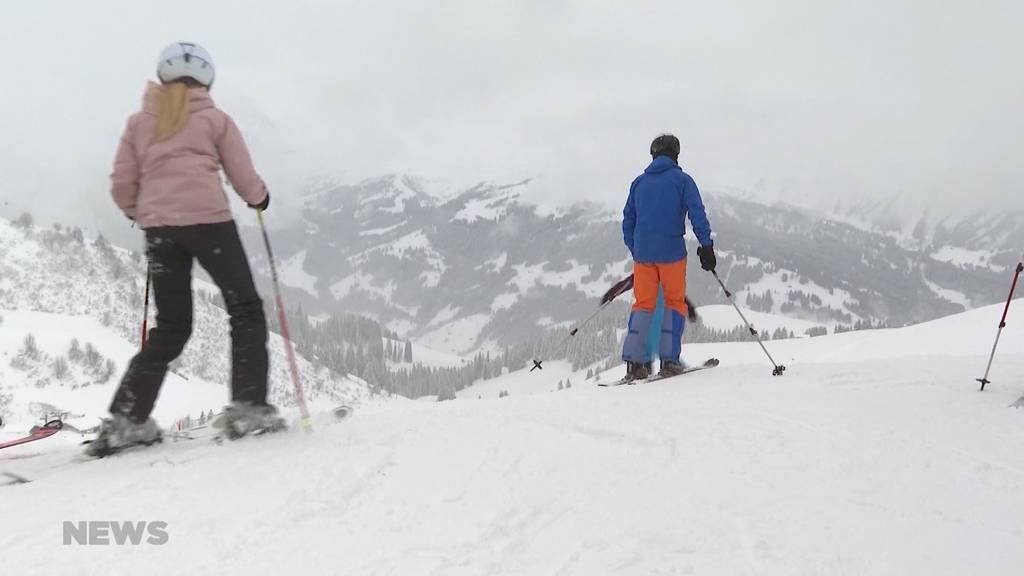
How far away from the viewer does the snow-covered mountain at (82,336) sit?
4138cm

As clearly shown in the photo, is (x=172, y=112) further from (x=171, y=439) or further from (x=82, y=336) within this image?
(x=82, y=336)

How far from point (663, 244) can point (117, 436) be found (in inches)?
246

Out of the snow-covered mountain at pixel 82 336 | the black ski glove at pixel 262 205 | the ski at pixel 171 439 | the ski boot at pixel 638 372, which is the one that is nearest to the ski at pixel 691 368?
the ski boot at pixel 638 372

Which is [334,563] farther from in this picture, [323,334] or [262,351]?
[323,334]

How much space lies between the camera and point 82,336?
5134 cm

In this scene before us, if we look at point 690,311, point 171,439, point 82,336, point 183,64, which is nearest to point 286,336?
point 171,439

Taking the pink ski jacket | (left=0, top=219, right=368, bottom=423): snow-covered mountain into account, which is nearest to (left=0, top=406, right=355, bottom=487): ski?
the pink ski jacket

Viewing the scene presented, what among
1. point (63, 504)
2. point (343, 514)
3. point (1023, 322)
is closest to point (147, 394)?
point (63, 504)

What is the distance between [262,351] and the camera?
4.31m

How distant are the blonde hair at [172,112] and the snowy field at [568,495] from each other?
7.57ft

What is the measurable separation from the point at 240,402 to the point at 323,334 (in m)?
127

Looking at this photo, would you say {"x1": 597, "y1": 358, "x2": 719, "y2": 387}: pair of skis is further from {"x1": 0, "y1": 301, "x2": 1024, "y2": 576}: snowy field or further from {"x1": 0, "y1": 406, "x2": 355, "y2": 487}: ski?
{"x1": 0, "y1": 406, "x2": 355, "y2": 487}: ski

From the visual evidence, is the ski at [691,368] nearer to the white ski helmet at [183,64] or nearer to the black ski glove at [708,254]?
the black ski glove at [708,254]

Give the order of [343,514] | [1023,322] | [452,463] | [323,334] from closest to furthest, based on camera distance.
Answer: [343,514], [452,463], [1023,322], [323,334]
